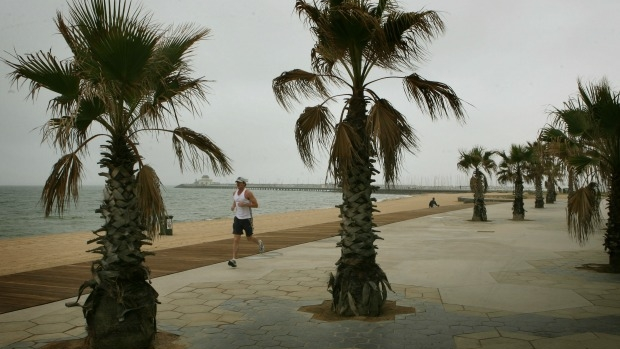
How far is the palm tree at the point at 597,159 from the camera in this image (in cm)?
807

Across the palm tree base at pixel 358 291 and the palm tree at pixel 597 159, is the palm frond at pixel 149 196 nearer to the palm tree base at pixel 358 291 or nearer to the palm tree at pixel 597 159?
the palm tree base at pixel 358 291

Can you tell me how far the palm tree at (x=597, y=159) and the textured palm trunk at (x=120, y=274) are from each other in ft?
23.7

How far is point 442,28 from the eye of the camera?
5.81m

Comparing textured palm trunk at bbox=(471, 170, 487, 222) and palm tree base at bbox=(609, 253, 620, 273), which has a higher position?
textured palm trunk at bbox=(471, 170, 487, 222)

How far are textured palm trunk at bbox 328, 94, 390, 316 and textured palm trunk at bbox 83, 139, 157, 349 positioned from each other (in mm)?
2380

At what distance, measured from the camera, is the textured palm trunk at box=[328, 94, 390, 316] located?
5789mm

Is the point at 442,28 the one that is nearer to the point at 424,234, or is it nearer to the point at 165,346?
the point at 165,346

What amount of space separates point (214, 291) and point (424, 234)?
9907 mm

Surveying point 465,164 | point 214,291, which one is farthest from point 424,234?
point 214,291

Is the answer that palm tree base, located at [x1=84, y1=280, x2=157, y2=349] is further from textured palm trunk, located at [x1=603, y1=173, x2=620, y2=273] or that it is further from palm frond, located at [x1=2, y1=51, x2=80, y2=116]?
textured palm trunk, located at [x1=603, y1=173, x2=620, y2=273]

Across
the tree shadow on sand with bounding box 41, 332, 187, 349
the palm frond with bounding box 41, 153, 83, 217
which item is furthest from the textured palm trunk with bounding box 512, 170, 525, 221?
the palm frond with bounding box 41, 153, 83, 217

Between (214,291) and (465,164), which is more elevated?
(465,164)

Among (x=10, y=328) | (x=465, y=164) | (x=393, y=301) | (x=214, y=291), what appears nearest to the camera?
(x=10, y=328)

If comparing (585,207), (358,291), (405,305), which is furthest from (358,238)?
(585,207)
